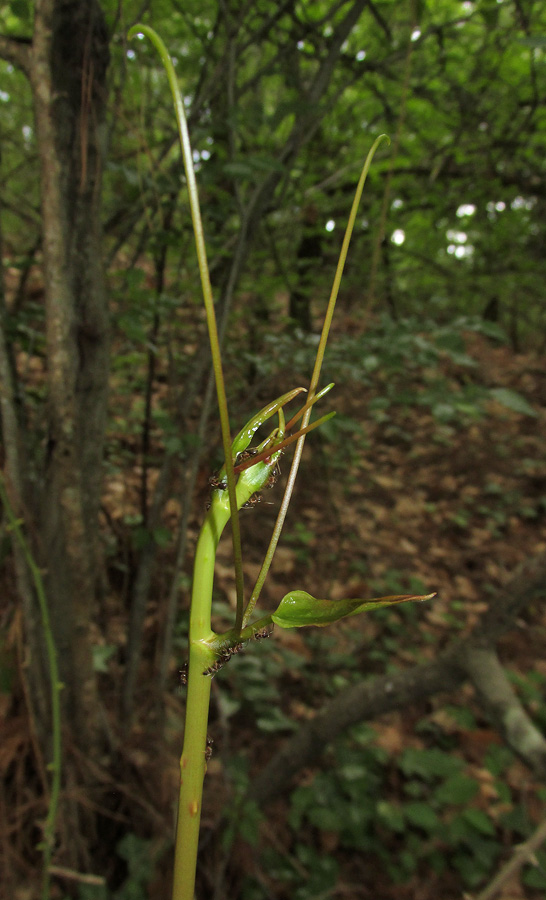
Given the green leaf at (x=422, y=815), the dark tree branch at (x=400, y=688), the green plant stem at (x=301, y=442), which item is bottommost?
the green leaf at (x=422, y=815)

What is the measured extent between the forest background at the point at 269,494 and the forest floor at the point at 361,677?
0.01 meters

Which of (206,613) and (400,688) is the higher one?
(206,613)

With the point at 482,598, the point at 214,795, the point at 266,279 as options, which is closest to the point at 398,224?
the point at 266,279

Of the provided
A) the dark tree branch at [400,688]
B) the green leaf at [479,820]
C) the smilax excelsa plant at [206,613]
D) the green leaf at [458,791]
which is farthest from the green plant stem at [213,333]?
the green leaf at [479,820]

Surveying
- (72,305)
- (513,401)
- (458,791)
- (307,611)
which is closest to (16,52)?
(72,305)

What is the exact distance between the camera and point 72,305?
0.89 m

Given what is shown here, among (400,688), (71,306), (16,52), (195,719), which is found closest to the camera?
(195,719)

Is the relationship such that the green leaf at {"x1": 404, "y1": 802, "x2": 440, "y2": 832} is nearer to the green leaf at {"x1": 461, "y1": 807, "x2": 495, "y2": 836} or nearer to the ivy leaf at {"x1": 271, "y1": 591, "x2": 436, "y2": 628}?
the green leaf at {"x1": 461, "y1": 807, "x2": 495, "y2": 836}

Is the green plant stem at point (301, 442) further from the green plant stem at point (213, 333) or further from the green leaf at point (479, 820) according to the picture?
the green leaf at point (479, 820)

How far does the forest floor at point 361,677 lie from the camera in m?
1.47

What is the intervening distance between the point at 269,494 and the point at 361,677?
0.88 m

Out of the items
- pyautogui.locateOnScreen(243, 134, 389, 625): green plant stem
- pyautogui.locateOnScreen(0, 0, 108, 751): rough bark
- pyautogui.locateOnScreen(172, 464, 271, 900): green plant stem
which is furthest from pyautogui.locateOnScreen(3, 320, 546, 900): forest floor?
pyautogui.locateOnScreen(172, 464, 271, 900): green plant stem

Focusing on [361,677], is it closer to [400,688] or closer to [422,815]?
[422,815]

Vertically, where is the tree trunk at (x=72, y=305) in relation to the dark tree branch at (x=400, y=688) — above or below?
above
